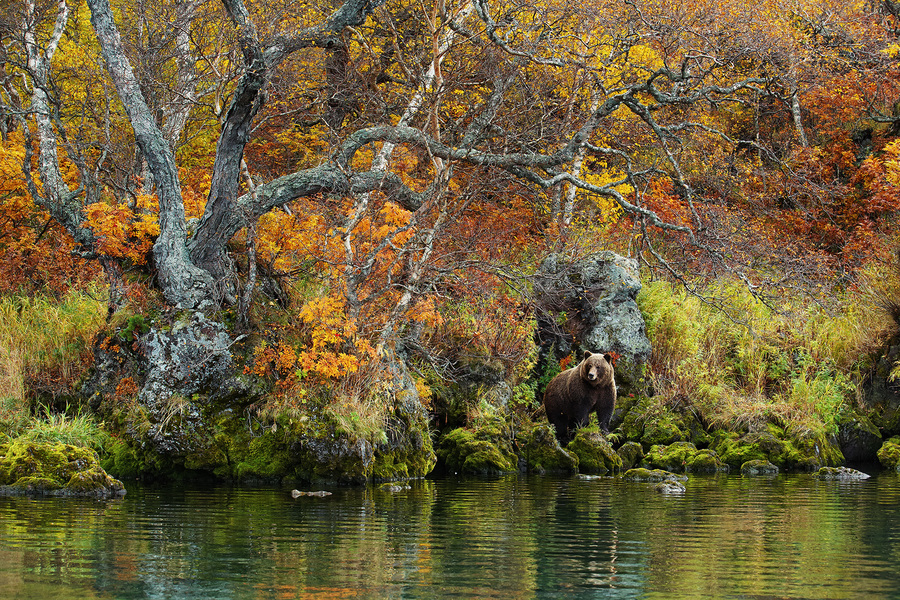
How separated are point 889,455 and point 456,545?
11.8 m

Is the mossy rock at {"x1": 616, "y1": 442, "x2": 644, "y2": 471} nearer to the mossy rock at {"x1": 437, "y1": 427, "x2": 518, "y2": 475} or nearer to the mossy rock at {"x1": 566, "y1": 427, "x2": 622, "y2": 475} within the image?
the mossy rock at {"x1": 566, "y1": 427, "x2": 622, "y2": 475}

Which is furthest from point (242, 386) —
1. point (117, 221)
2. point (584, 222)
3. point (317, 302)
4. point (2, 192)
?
point (584, 222)

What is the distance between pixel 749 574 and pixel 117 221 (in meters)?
11.1

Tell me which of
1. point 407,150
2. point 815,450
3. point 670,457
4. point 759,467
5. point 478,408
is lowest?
point 759,467

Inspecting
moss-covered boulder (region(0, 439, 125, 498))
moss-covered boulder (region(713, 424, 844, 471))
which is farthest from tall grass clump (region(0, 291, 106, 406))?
moss-covered boulder (region(713, 424, 844, 471))

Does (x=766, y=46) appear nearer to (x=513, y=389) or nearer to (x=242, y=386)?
(x=513, y=389)

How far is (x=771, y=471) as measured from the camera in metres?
15.2

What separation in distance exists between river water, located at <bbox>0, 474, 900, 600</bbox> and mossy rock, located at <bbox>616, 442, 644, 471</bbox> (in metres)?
4.33

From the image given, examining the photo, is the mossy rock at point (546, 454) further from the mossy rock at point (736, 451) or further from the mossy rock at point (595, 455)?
the mossy rock at point (736, 451)

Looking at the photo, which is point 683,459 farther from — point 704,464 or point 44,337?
point 44,337

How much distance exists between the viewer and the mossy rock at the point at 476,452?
48.4 feet

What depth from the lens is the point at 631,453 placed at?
52.0 ft

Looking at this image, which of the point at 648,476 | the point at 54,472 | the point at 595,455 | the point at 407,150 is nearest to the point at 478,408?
the point at 595,455

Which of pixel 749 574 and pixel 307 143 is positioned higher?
pixel 307 143
